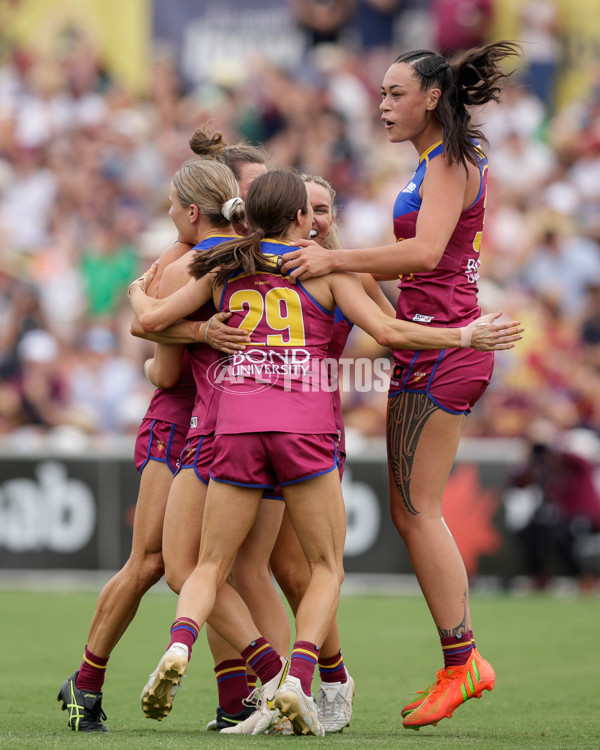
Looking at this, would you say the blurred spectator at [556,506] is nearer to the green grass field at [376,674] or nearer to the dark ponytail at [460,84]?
the green grass field at [376,674]

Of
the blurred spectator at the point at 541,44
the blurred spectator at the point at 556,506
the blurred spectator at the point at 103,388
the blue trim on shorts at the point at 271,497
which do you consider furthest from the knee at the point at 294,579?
the blurred spectator at the point at 541,44

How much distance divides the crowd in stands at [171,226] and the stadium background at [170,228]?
25 millimetres

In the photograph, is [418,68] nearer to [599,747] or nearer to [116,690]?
[599,747]

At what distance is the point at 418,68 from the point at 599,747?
2914 mm

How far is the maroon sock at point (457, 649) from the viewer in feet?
18.1

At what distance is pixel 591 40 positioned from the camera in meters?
15.8

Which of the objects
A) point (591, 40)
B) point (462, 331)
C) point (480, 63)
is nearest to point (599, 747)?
point (462, 331)

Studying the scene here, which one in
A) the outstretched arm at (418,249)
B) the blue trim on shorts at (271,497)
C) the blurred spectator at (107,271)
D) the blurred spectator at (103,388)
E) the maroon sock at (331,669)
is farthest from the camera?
the blurred spectator at (107,271)

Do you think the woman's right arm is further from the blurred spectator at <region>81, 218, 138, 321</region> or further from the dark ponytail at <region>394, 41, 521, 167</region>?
the blurred spectator at <region>81, 218, 138, 321</region>

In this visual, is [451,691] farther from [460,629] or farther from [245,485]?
[245,485]

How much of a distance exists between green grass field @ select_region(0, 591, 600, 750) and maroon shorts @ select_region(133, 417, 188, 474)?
1157 mm

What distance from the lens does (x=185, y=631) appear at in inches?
194

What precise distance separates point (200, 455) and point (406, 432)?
93 cm

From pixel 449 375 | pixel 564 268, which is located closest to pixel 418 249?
pixel 449 375
